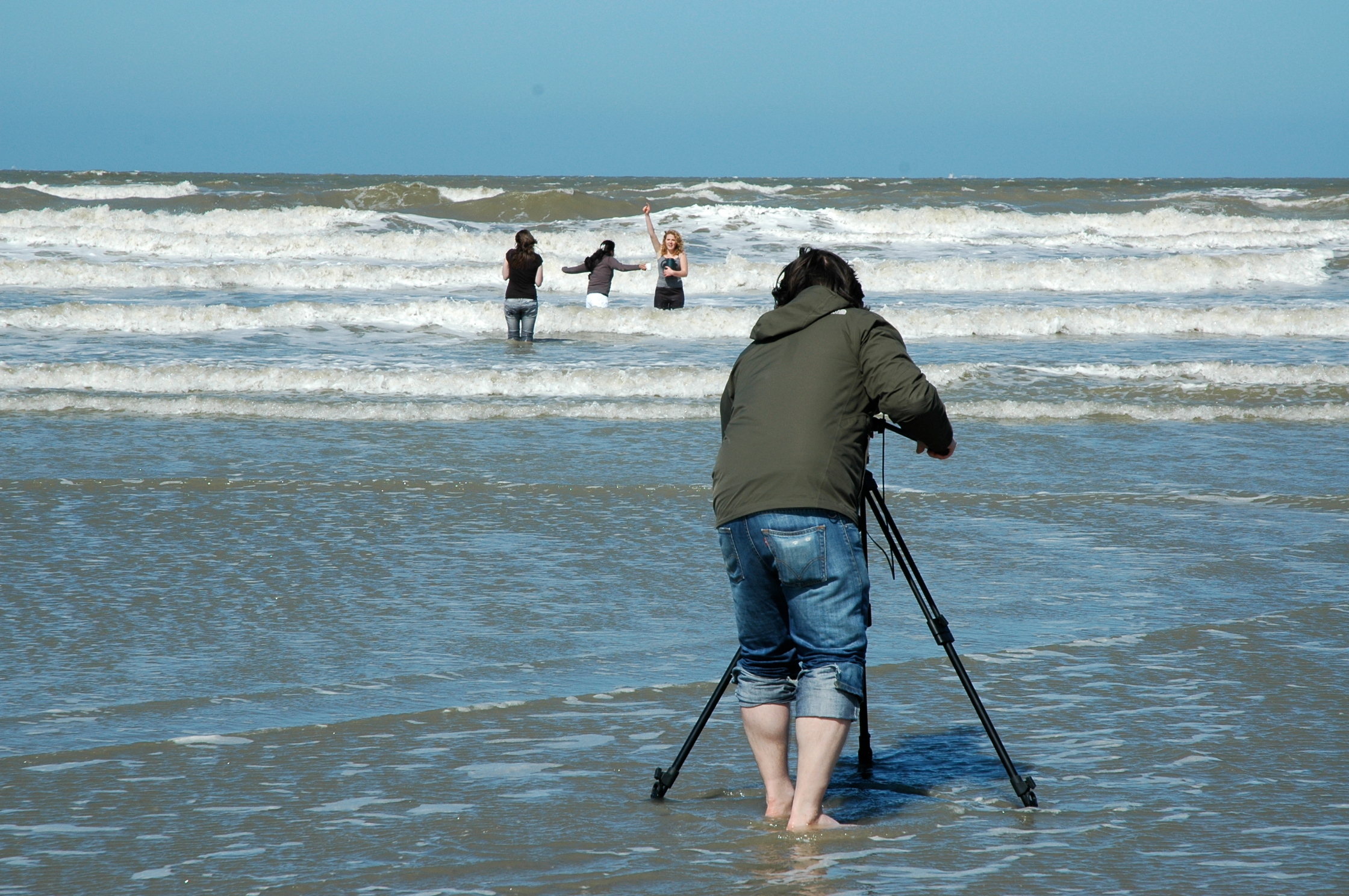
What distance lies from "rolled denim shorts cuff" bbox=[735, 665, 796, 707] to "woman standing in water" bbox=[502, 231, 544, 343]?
1306cm

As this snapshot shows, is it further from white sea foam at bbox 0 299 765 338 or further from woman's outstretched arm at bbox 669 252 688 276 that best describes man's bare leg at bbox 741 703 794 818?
white sea foam at bbox 0 299 765 338

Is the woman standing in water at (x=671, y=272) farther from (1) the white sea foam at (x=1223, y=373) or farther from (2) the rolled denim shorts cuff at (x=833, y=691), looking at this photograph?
(2) the rolled denim shorts cuff at (x=833, y=691)

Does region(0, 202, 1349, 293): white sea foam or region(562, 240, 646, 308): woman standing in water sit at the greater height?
region(0, 202, 1349, 293): white sea foam

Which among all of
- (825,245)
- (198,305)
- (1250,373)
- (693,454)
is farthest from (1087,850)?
(825,245)

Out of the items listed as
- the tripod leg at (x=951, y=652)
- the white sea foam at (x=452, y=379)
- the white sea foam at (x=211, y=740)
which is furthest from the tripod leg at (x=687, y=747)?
the white sea foam at (x=452, y=379)

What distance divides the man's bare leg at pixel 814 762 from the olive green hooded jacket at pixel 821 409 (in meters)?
0.54

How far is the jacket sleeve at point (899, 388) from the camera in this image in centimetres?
295

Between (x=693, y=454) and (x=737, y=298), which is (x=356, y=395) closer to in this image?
(x=693, y=454)

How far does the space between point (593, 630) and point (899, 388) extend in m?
2.48

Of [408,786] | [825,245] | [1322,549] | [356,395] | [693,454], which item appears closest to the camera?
[408,786]

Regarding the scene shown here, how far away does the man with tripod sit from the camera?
2990 millimetres

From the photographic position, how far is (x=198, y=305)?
59.7ft

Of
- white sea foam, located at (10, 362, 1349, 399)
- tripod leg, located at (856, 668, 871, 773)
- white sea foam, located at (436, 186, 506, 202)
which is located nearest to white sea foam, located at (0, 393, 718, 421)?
white sea foam, located at (10, 362, 1349, 399)

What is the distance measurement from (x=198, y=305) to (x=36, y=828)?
1619 centimetres
